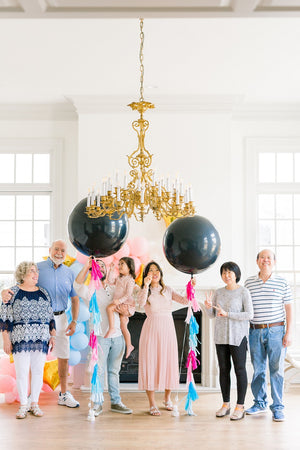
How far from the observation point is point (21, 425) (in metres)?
4.69

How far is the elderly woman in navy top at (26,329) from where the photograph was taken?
488 centimetres

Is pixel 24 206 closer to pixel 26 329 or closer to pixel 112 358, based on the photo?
pixel 26 329

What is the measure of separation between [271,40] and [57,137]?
9.74ft

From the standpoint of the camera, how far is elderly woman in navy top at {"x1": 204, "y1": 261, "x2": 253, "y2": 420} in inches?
191

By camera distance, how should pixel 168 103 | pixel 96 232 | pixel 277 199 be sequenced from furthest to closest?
pixel 277 199 → pixel 168 103 → pixel 96 232

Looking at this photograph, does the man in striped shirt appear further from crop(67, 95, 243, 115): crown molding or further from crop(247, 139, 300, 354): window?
crop(67, 95, 243, 115): crown molding

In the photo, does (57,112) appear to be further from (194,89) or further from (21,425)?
(21,425)

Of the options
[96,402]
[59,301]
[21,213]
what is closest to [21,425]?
[96,402]

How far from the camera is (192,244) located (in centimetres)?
418

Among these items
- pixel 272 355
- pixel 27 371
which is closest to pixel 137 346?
pixel 27 371

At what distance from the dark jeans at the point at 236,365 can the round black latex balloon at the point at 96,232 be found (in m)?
1.46

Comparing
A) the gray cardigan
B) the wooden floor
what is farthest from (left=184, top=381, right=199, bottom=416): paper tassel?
the gray cardigan

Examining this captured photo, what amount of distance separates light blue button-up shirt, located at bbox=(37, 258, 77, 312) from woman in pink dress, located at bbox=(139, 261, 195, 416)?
0.71 meters

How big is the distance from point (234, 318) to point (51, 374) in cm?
207
